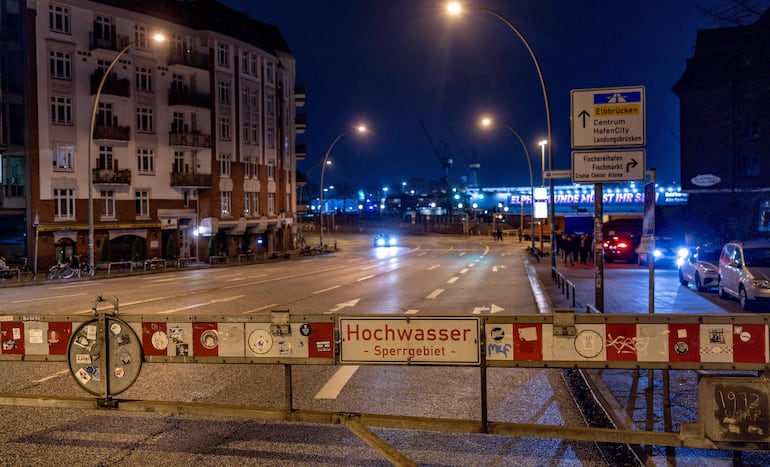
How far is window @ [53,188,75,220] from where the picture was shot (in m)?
38.0

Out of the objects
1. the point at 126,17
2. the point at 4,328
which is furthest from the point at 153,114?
the point at 4,328

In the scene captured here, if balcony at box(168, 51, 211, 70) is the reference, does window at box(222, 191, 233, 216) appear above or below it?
below

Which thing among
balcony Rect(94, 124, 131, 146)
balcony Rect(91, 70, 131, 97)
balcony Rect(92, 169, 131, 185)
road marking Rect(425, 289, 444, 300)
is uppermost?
balcony Rect(91, 70, 131, 97)

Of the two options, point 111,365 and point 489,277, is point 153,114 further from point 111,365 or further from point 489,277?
point 111,365

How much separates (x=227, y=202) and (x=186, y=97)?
8.89 m

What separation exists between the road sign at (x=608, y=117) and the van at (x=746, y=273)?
8267 millimetres

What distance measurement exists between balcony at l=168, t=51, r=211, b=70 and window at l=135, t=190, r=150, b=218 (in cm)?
960

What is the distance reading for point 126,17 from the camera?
42.4 metres

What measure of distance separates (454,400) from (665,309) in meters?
10.1

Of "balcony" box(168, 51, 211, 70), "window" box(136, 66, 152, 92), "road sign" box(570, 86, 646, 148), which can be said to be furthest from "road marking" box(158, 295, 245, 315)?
"balcony" box(168, 51, 211, 70)

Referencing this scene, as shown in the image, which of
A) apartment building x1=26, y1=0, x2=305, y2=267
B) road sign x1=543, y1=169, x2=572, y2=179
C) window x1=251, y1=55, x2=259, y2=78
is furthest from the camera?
window x1=251, y1=55, x2=259, y2=78

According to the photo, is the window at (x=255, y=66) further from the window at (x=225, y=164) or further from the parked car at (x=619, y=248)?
the parked car at (x=619, y=248)

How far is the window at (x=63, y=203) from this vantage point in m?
38.0

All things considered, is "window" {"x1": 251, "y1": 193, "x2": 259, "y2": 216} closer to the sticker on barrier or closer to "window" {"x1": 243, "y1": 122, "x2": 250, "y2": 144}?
"window" {"x1": 243, "y1": 122, "x2": 250, "y2": 144}
